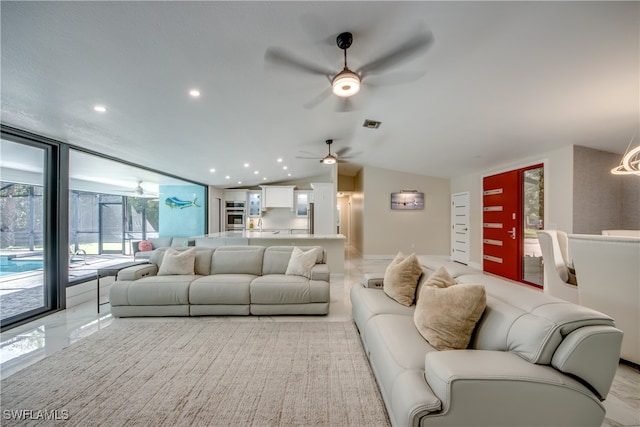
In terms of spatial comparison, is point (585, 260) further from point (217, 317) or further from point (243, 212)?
point (243, 212)

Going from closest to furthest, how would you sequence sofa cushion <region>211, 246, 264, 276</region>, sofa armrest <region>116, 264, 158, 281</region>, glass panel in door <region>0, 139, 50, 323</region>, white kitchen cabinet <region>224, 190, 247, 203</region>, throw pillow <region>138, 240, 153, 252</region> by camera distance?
glass panel in door <region>0, 139, 50, 323</region> < sofa armrest <region>116, 264, 158, 281</region> < sofa cushion <region>211, 246, 264, 276</region> < throw pillow <region>138, 240, 153, 252</region> < white kitchen cabinet <region>224, 190, 247, 203</region>

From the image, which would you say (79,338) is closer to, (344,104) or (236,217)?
(344,104)

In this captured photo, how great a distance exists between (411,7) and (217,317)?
3573mm

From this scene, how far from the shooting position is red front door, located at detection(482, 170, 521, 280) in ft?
16.1

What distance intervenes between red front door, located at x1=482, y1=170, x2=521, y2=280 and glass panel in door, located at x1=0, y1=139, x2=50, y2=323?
7.63 m

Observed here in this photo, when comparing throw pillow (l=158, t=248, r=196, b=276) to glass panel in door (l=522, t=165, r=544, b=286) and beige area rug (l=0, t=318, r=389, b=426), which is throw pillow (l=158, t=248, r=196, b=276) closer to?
beige area rug (l=0, t=318, r=389, b=426)

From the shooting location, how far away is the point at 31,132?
9.95 ft

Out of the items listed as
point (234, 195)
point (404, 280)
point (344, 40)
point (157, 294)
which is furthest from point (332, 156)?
point (234, 195)

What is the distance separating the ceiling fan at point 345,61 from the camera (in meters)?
1.84

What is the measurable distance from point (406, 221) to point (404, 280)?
545cm

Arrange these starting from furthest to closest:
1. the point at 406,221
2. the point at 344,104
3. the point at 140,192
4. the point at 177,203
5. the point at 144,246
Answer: the point at 177,203 < the point at 406,221 < the point at 140,192 < the point at 144,246 < the point at 344,104

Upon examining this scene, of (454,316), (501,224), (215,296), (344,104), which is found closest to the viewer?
(454,316)

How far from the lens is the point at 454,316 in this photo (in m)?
1.49

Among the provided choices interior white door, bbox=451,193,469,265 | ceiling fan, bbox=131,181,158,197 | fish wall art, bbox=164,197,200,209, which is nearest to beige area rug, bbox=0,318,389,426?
interior white door, bbox=451,193,469,265
